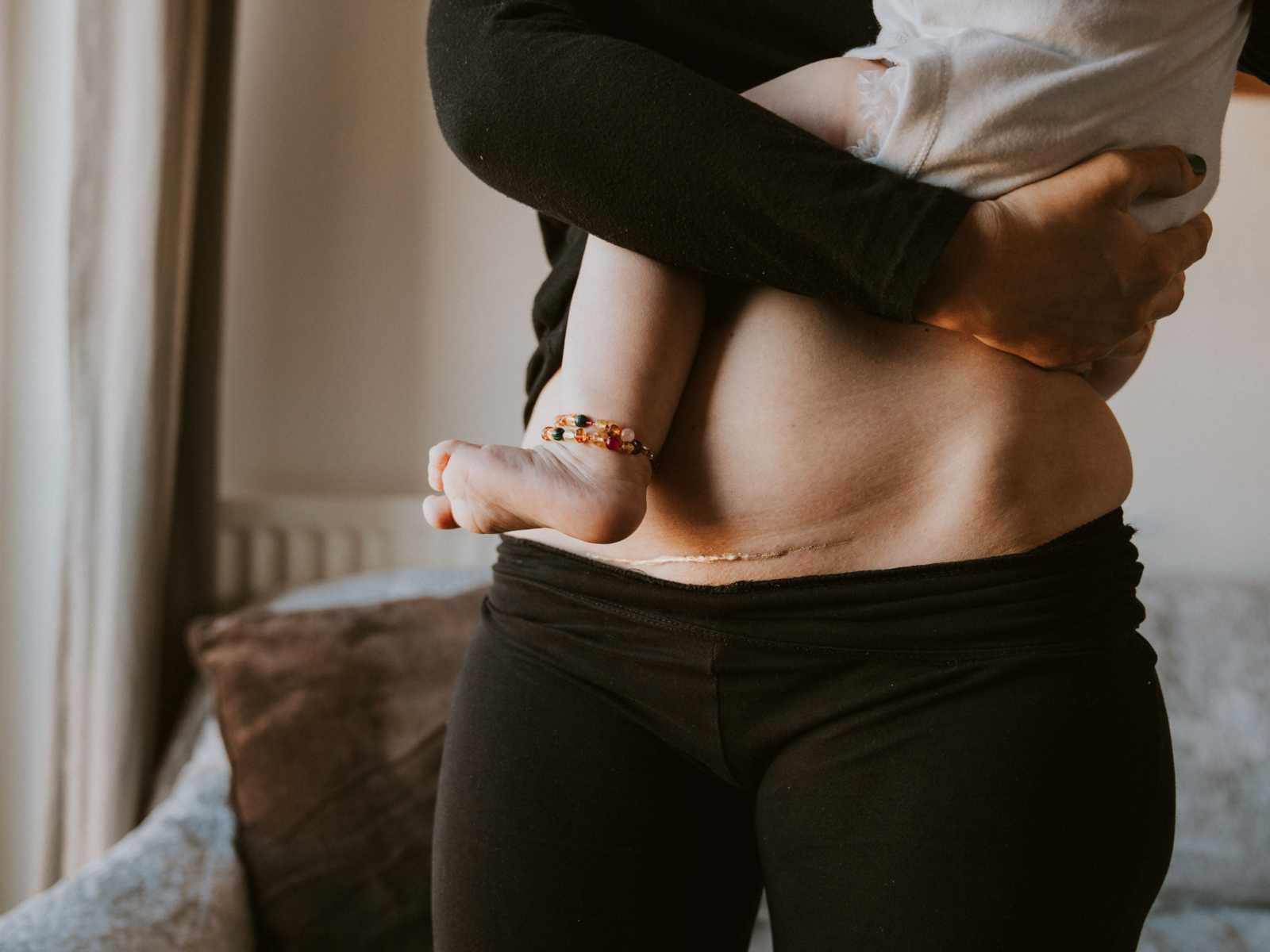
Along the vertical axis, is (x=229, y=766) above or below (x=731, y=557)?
below

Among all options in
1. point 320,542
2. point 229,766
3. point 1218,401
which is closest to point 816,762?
point 229,766

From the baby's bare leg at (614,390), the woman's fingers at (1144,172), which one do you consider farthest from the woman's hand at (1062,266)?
the baby's bare leg at (614,390)

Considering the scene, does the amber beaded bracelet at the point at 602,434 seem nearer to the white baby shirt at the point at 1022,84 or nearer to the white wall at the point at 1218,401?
the white baby shirt at the point at 1022,84

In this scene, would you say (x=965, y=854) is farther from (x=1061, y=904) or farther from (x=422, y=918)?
(x=422, y=918)

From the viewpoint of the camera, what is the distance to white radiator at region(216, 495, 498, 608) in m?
2.12

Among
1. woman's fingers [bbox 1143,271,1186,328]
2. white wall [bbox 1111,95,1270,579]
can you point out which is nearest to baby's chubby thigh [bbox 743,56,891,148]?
woman's fingers [bbox 1143,271,1186,328]

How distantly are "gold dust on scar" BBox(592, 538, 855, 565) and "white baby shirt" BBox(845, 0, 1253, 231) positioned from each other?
0.22 metres

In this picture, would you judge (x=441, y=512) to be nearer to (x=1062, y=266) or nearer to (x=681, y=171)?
(x=681, y=171)

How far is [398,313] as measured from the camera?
2182 millimetres

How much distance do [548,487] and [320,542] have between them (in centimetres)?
165

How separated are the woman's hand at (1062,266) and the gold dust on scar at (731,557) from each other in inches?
5.7

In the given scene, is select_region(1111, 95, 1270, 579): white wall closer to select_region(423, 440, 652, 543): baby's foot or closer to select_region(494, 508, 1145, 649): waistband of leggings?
select_region(494, 508, 1145, 649): waistband of leggings

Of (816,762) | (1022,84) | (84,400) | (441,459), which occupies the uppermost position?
(1022,84)

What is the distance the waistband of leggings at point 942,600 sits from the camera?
0.58m
